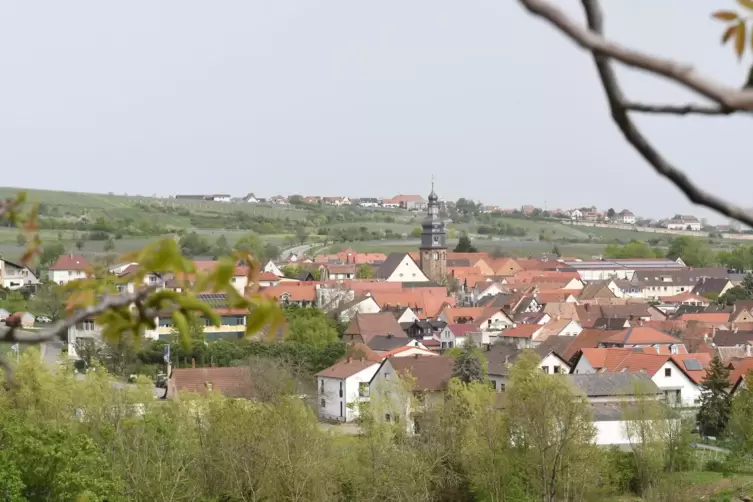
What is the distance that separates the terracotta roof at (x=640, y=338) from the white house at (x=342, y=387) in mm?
11537

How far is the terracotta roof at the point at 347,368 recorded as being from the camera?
4016 cm

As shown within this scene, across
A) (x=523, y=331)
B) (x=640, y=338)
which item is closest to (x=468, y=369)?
(x=640, y=338)

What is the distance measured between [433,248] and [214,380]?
4910 centimetres

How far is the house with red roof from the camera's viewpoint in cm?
3908

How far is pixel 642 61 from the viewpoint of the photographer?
1.75 metres

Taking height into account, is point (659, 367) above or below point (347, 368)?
above

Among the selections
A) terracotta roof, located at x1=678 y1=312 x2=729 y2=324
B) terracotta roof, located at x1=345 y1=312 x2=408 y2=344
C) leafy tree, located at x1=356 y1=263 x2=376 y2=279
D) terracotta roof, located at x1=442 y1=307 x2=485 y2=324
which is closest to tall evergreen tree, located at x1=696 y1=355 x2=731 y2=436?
terracotta roof, located at x1=345 y1=312 x2=408 y2=344

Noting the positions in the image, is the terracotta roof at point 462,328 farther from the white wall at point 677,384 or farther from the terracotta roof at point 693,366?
the white wall at point 677,384

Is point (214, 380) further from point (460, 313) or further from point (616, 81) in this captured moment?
point (616, 81)

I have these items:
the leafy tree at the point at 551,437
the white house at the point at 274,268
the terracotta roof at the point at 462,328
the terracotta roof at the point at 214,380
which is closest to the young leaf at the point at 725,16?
the leafy tree at the point at 551,437

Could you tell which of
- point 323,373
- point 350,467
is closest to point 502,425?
point 350,467

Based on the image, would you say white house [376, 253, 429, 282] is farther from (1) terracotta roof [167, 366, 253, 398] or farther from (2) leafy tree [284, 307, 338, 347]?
(1) terracotta roof [167, 366, 253, 398]

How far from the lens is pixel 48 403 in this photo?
84.5 feet

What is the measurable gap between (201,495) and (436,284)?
201 feet
